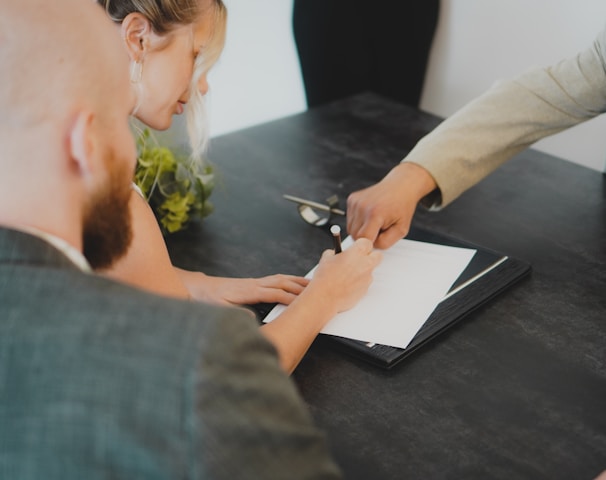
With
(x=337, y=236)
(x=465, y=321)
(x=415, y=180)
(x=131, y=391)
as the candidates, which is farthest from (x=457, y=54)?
(x=131, y=391)

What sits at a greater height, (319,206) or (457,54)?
(319,206)

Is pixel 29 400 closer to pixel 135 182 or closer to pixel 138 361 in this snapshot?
pixel 138 361

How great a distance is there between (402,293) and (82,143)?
2.38 feet

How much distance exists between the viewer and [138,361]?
715 mm

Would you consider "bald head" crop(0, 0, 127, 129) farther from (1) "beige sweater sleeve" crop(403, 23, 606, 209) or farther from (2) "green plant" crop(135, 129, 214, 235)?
(1) "beige sweater sleeve" crop(403, 23, 606, 209)

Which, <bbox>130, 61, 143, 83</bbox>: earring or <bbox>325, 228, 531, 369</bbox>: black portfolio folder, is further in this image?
<bbox>130, 61, 143, 83</bbox>: earring

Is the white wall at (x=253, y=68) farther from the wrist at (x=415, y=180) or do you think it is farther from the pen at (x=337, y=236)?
the pen at (x=337, y=236)

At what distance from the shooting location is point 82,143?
2.83ft

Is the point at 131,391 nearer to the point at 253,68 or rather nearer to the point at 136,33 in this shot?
the point at 136,33

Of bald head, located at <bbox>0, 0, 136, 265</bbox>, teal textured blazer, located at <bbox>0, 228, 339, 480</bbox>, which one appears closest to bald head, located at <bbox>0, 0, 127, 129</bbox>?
bald head, located at <bbox>0, 0, 136, 265</bbox>

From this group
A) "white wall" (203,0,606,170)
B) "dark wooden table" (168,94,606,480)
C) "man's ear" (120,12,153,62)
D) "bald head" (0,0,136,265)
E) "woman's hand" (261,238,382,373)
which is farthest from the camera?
"white wall" (203,0,606,170)

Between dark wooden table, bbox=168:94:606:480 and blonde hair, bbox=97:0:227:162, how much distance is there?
0.62 ft

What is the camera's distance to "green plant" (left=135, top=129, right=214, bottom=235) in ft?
5.52

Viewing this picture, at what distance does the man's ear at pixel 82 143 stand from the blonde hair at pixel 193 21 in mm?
661
